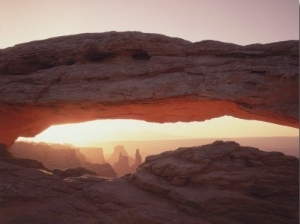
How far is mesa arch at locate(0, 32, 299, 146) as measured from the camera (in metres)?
14.6

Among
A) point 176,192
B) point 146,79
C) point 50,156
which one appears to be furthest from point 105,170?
point 176,192

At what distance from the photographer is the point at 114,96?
644 inches

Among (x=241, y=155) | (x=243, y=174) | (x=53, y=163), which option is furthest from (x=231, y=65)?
(x=53, y=163)

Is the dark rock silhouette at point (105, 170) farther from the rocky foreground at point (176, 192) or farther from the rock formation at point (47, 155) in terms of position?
the rocky foreground at point (176, 192)

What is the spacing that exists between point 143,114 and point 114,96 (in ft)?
10.8

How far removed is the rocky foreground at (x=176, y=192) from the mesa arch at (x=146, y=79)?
3252 mm

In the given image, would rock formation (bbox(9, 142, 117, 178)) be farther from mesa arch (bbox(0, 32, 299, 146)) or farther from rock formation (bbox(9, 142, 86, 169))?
mesa arch (bbox(0, 32, 299, 146))

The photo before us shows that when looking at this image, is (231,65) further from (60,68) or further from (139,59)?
(60,68)

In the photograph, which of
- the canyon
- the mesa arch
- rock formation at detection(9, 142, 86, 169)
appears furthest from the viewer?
rock formation at detection(9, 142, 86, 169)

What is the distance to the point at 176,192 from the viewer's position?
13484 millimetres

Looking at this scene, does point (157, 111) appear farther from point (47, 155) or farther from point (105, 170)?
point (47, 155)

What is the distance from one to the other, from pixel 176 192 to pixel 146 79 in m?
7.77

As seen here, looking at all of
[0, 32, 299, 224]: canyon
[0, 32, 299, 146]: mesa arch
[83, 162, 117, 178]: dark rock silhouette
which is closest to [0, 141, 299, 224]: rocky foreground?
[0, 32, 299, 224]: canyon

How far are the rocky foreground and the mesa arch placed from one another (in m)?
3.25
